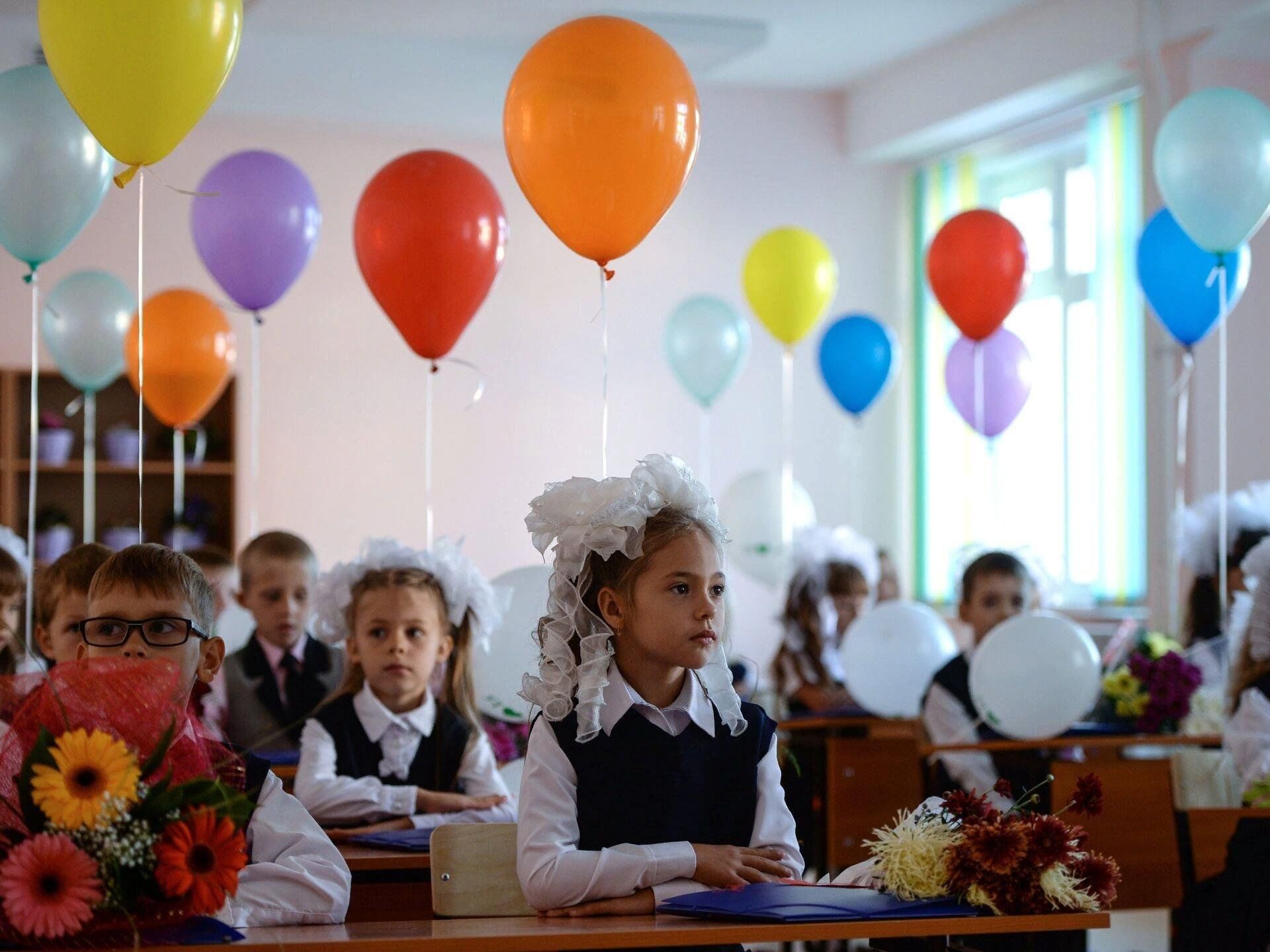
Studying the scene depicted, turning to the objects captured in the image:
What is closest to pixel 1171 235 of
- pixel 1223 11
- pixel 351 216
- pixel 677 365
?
pixel 1223 11

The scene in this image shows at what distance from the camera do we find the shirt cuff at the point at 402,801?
134 inches

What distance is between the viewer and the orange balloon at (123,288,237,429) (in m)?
5.78

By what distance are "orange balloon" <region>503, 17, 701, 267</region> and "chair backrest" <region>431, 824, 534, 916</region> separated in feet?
5.45

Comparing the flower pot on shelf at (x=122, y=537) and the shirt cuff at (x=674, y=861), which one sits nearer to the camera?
the shirt cuff at (x=674, y=861)

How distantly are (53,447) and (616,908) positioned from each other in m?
6.31

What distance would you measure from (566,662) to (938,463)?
7.14 metres

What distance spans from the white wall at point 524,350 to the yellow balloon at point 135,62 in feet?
16.3

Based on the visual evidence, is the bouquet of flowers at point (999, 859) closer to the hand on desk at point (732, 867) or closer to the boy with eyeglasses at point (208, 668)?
the hand on desk at point (732, 867)

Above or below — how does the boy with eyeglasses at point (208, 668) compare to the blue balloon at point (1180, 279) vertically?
below

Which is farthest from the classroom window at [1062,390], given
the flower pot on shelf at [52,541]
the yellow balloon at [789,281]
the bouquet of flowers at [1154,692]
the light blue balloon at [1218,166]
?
the flower pot on shelf at [52,541]

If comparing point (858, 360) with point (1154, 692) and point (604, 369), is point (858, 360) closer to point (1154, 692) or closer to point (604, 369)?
point (1154, 692)

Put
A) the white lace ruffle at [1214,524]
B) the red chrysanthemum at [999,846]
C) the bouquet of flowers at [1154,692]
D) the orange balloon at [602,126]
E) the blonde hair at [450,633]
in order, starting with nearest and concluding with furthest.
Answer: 1. the red chrysanthemum at [999,846]
2. the orange balloon at [602,126]
3. the blonde hair at [450,633]
4. the bouquet of flowers at [1154,692]
5. the white lace ruffle at [1214,524]

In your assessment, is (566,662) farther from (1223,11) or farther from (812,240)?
(1223,11)

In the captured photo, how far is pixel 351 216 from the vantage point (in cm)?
874
